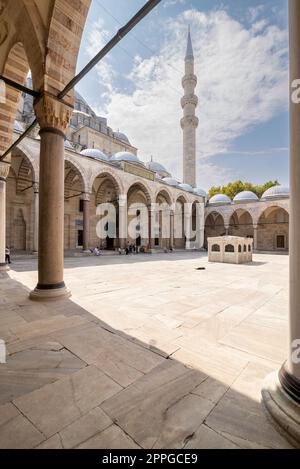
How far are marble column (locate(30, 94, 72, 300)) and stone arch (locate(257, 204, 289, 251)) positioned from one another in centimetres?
3105

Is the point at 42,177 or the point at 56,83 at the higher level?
the point at 56,83

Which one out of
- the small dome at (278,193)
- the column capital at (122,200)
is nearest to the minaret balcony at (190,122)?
the small dome at (278,193)

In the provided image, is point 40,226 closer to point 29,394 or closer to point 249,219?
point 29,394

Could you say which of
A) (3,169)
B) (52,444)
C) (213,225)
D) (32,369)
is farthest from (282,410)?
(213,225)

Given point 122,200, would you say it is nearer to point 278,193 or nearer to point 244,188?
point 278,193

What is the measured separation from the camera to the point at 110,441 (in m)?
1.34

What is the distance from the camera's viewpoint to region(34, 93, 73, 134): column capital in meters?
4.58

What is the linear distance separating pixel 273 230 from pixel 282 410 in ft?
114

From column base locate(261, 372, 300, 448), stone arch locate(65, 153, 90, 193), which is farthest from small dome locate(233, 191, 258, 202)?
column base locate(261, 372, 300, 448)

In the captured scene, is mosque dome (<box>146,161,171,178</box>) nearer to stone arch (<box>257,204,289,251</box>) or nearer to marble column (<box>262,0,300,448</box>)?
stone arch (<box>257,204,289,251</box>)

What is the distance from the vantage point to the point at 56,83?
465 cm
